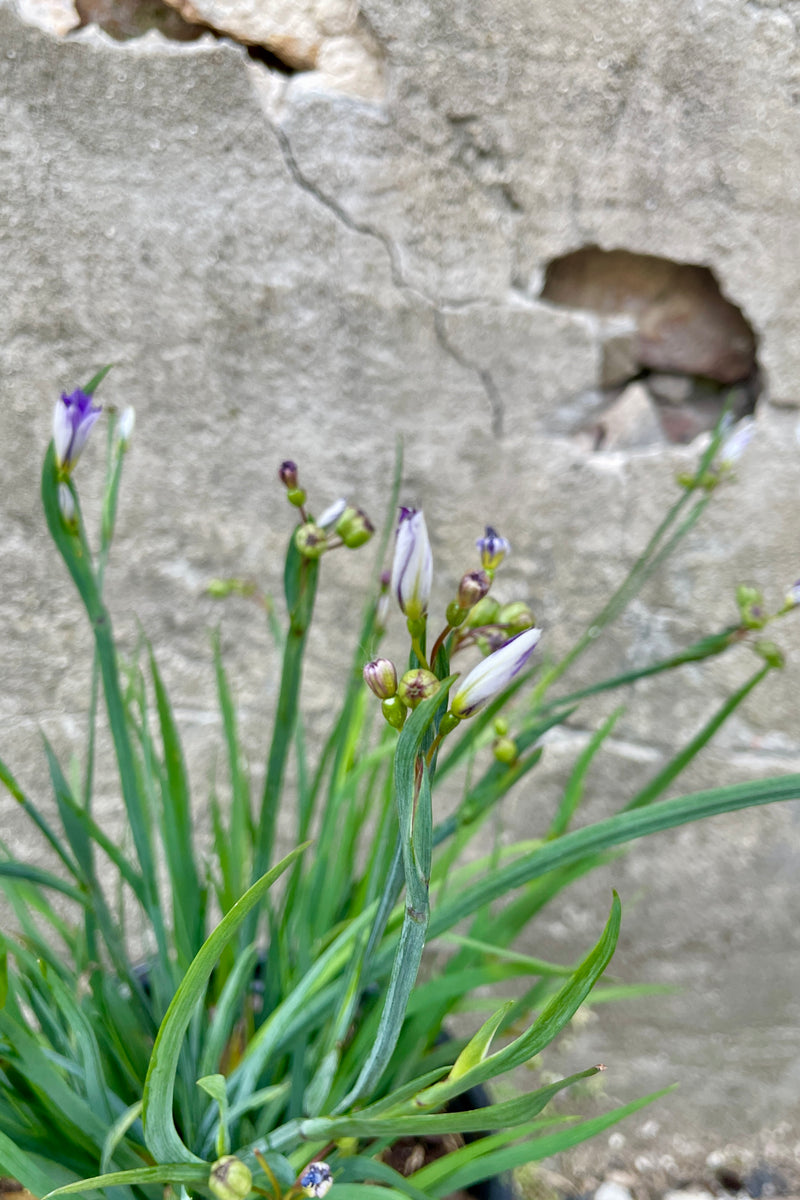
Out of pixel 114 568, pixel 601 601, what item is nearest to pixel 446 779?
pixel 601 601

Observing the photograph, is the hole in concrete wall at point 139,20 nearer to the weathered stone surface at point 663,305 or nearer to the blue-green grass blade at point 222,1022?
the weathered stone surface at point 663,305

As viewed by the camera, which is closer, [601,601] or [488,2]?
[488,2]

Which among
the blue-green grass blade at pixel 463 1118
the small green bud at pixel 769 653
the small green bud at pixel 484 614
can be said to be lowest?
the blue-green grass blade at pixel 463 1118

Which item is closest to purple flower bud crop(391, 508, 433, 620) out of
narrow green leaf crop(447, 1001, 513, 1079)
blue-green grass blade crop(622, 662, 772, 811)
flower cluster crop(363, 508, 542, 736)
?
flower cluster crop(363, 508, 542, 736)

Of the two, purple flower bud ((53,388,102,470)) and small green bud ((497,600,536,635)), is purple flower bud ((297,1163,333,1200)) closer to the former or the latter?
small green bud ((497,600,536,635))

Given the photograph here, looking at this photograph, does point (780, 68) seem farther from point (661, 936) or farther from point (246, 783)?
point (661, 936)

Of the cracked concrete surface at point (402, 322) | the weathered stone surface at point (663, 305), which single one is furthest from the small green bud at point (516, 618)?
the weathered stone surface at point (663, 305)
